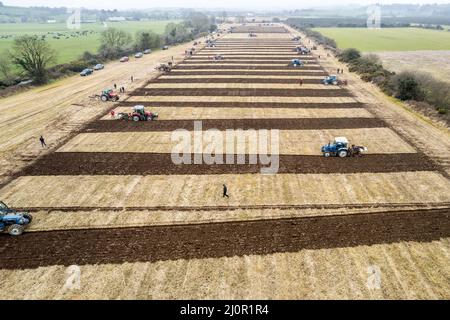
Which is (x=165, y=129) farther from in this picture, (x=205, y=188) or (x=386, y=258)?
(x=386, y=258)

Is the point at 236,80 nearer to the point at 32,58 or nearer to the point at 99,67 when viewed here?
the point at 99,67

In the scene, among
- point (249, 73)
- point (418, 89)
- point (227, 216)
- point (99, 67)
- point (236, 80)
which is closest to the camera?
point (227, 216)

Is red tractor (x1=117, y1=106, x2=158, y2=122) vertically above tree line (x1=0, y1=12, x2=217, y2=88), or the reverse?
tree line (x1=0, y1=12, x2=217, y2=88)

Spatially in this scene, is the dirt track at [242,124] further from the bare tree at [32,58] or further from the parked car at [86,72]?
the parked car at [86,72]

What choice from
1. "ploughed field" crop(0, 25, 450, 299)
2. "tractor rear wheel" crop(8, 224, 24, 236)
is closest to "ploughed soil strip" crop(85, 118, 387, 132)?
"ploughed field" crop(0, 25, 450, 299)

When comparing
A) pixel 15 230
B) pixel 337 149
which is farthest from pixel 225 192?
pixel 15 230

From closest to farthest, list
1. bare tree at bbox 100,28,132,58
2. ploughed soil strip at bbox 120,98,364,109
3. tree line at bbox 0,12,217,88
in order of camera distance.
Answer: ploughed soil strip at bbox 120,98,364,109 < tree line at bbox 0,12,217,88 < bare tree at bbox 100,28,132,58

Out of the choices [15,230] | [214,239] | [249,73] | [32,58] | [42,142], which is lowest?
[214,239]

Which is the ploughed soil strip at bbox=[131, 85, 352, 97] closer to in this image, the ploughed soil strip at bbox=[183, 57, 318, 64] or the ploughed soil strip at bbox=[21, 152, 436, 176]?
the ploughed soil strip at bbox=[21, 152, 436, 176]
